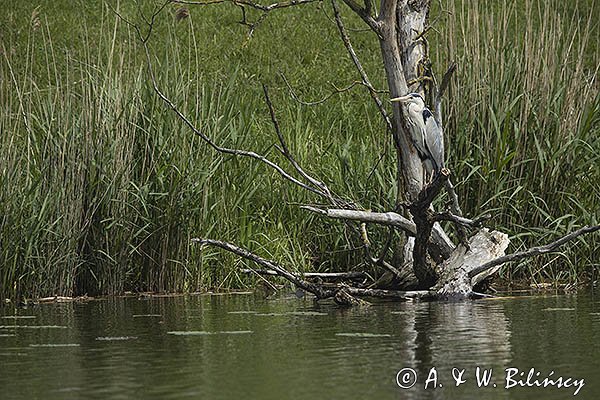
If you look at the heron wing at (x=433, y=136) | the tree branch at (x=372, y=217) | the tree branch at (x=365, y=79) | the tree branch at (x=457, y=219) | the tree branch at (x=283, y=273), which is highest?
the tree branch at (x=365, y=79)

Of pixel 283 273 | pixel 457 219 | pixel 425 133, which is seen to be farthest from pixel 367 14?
pixel 283 273

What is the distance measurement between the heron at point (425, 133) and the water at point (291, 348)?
99 cm

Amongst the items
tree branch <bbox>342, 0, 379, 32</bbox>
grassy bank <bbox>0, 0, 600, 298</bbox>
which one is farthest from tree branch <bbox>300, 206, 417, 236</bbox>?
tree branch <bbox>342, 0, 379, 32</bbox>

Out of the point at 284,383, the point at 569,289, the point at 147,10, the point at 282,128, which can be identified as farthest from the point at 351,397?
the point at 147,10

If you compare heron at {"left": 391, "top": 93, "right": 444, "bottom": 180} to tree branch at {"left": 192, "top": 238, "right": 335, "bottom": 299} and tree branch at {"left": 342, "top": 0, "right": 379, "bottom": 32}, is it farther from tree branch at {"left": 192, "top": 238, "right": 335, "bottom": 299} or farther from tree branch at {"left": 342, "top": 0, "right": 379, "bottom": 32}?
tree branch at {"left": 192, "top": 238, "right": 335, "bottom": 299}

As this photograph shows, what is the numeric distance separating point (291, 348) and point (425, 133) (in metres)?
2.55

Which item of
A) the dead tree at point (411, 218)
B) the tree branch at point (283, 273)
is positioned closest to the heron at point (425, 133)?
the dead tree at point (411, 218)

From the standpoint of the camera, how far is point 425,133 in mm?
8492

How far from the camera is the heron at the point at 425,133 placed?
8.45 metres

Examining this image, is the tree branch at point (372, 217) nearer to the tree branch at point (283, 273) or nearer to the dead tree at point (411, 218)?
the dead tree at point (411, 218)

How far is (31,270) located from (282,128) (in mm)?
5205

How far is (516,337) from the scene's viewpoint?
6.64m

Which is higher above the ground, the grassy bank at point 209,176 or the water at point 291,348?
the grassy bank at point 209,176

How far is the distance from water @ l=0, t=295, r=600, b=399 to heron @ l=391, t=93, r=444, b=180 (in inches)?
38.9
